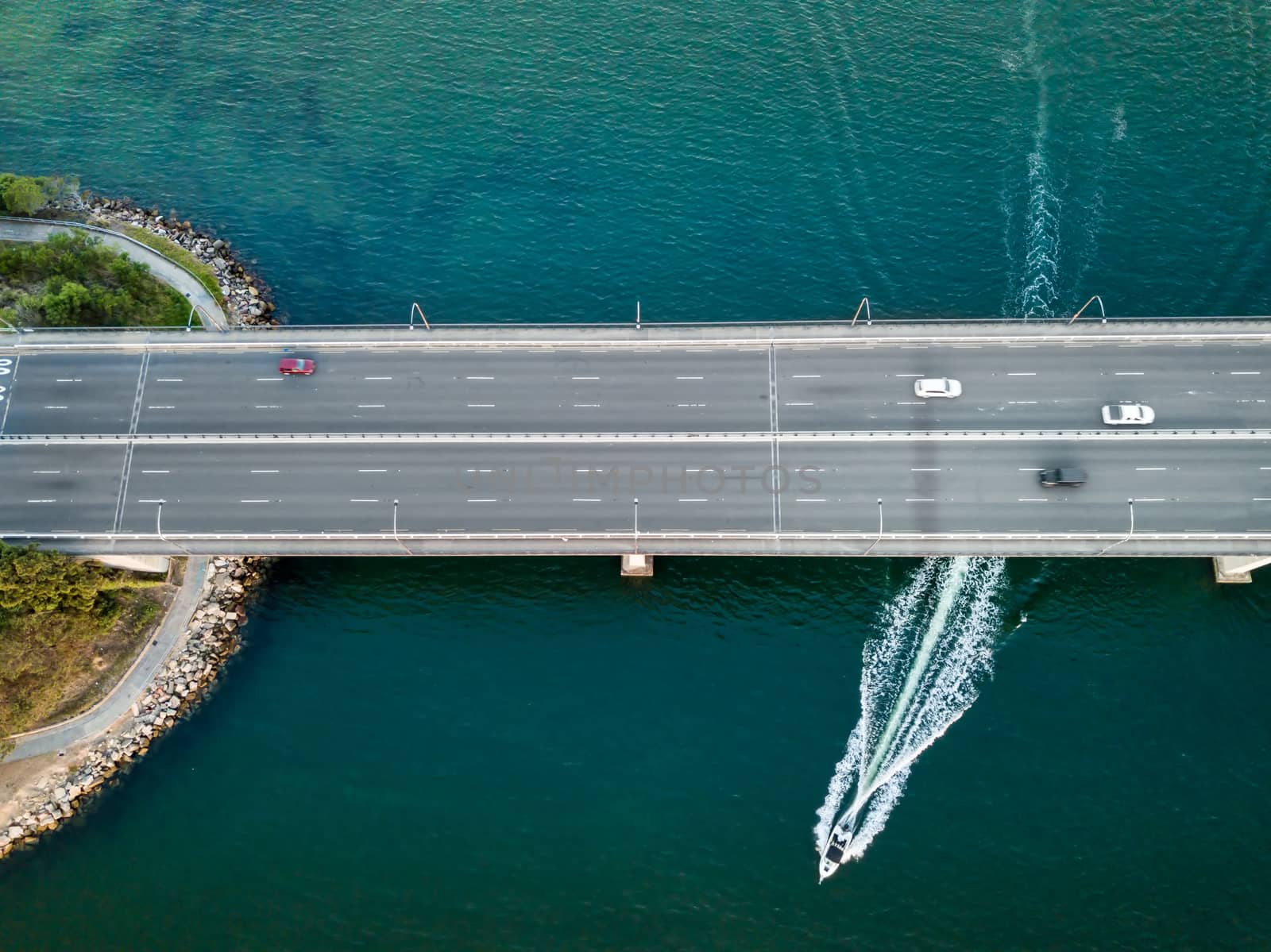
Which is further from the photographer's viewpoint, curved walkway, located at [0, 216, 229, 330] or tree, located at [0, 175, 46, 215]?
tree, located at [0, 175, 46, 215]

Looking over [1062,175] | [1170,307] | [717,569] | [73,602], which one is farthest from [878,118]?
[73,602]

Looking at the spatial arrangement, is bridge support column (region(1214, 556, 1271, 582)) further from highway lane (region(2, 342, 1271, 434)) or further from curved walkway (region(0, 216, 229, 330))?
curved walkway (region(0, 216, 229, 330))

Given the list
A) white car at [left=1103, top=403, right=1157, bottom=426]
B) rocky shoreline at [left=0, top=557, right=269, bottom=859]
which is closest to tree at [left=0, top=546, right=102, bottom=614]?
rocky shoreline at [left=0, top=557, right=269, bottom=859]

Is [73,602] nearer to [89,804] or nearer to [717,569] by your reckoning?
[89,804]

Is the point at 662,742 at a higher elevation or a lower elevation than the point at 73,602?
lower

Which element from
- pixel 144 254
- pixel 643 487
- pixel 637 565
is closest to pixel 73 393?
pixel 144 254
